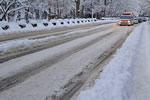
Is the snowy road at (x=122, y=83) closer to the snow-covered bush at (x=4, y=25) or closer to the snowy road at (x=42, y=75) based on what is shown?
the snowy road at (x=42, y=75)

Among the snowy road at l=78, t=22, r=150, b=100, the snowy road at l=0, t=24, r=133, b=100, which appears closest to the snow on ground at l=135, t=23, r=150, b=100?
the snowy road at l=78, t=22, r=150, b=100

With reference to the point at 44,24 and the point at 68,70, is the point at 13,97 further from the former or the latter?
the point at 44,24

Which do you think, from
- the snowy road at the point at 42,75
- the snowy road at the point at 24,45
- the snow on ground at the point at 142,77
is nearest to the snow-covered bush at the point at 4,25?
the snowy road at the point at 24,45

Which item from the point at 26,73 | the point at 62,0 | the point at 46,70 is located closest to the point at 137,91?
Result: the point at 46,70

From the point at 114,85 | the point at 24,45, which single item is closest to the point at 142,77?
the point at 114,85

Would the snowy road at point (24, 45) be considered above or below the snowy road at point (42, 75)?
above

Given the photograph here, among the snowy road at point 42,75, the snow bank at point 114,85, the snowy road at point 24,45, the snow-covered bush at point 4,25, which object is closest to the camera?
the snow bank at point 114,85

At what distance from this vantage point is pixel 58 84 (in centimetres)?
334

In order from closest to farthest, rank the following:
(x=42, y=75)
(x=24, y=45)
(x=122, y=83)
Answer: (x=122, y=83)
(x=42, y=75)
(x=24, y=45)

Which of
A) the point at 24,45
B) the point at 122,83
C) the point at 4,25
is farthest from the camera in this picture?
the point at 4,25

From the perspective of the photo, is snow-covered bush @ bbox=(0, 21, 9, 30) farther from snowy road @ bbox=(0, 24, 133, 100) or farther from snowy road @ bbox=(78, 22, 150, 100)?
snowy road @ bbox=(78, 22, 150, 100)

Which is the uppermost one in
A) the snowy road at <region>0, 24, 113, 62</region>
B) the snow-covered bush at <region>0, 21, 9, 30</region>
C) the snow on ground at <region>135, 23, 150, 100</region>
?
the snow-covered bush at <region>0, 21, 9, 30</region>

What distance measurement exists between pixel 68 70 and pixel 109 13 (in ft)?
216

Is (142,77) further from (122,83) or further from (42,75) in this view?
(42,75)
